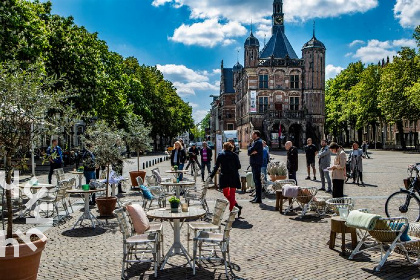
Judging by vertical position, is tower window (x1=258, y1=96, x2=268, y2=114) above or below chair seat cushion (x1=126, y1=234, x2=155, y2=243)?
above

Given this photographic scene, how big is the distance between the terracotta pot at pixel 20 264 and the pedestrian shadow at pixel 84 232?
3.86 m

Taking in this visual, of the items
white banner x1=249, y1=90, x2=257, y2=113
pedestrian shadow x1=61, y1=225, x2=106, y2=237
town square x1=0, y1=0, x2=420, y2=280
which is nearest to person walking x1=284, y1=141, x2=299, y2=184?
town square x1=0, y1=0, x2=420, y2=280

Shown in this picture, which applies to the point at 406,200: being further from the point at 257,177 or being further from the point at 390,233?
the point at 257,177

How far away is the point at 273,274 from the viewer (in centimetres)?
642

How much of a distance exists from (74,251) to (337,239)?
17.1ft

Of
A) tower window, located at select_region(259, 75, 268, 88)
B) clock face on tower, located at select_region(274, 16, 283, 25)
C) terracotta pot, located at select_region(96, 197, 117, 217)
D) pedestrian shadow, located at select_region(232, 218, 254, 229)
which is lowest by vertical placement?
pedestrian shadow, located at select_region(232, 218, 254, 229)

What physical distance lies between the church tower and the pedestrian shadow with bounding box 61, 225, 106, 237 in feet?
187

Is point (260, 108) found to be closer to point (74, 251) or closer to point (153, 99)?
point (153, 99)

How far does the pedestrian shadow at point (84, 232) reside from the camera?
30.1ft

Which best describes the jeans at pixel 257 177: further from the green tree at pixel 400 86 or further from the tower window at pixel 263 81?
the tower window at pixel 263 81

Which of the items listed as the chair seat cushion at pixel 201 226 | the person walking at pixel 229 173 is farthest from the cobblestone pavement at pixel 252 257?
the person walking at pixel 229 173

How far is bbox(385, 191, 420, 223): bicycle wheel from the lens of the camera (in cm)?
995

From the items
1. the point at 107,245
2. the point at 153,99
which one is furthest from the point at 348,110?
the point at 107,245

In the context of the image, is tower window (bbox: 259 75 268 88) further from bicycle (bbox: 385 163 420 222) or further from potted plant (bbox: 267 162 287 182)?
bicycle (bbox: 385 163 420 222)
